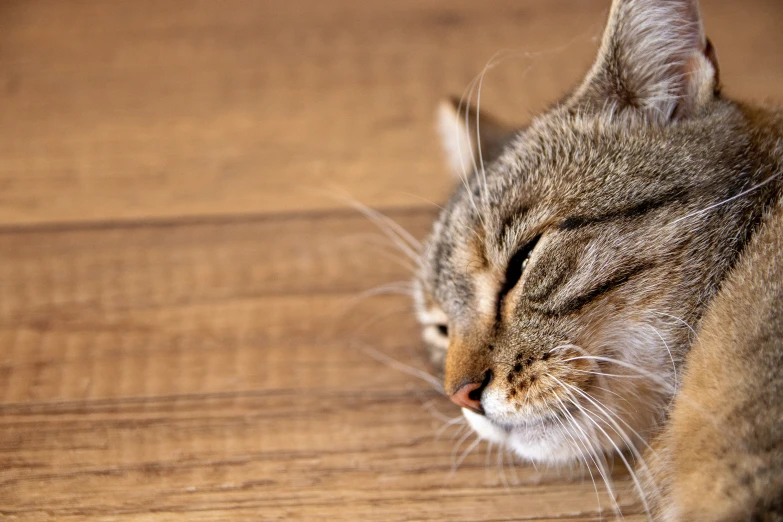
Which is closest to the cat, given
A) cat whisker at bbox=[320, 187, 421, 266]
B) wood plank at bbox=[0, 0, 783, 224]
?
cat whisker at bbox=[320, 187, 421, 266]

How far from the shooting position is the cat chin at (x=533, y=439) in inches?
39.0

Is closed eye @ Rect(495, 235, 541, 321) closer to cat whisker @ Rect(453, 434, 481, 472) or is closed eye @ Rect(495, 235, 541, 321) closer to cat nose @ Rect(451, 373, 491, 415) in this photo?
cat nose @ Rect(451, 373, 491, 415)

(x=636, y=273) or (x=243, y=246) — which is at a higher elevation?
(x=636, y=273)

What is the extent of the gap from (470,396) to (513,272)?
0.60 ft

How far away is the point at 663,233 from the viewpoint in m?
0.92

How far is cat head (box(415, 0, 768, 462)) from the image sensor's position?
92 cm

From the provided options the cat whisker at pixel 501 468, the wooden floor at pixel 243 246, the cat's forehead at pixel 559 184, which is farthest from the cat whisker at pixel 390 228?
the cat whisker at pixel 501 468

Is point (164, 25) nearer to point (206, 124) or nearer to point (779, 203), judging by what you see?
point (206, 124)

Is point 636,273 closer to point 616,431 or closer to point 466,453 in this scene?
point 616,431

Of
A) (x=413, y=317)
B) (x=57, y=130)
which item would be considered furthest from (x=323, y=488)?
(x=57, y=130)

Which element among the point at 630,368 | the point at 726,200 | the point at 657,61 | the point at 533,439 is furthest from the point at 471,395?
the point at 657,61

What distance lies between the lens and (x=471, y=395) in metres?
0.99

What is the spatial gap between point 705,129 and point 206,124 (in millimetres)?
1009

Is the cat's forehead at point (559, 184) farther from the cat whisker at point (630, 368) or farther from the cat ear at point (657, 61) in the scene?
the cat whisker at point (630, 368)
